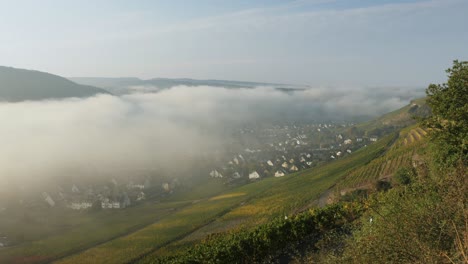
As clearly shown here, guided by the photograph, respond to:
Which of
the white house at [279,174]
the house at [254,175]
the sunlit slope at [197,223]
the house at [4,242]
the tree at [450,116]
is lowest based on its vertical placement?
the house at [4,242]

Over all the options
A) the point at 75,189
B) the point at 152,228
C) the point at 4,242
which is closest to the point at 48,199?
the point at 75,189

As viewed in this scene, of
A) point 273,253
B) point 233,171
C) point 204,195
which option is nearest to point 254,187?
point 204,195

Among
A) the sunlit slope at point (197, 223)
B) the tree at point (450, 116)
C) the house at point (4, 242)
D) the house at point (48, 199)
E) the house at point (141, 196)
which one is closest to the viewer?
the tree at point (450, 116)

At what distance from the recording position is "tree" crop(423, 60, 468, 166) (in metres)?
29.6

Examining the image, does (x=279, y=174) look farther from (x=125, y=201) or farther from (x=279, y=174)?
(x=125, y=201)

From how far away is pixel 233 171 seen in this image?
609 ft

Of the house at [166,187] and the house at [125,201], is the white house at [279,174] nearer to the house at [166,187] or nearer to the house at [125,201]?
the house at [166,187]

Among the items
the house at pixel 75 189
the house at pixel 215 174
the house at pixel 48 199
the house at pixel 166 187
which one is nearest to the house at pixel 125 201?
the house at pixel 166 187

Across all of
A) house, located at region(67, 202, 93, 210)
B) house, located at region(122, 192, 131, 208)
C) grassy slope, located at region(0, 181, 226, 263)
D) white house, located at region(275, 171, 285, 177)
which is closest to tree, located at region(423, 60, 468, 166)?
grassy slope, located at region(0, 181, 226, 263)

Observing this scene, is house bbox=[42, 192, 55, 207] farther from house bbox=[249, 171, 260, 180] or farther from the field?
house bbox=[249, 171, 260, 180]

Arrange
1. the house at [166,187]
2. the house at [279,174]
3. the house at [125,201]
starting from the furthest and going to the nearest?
the house at [279,174] < the house at [166,187] < the house at [125,201]

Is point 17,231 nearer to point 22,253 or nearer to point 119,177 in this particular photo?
point 22,253

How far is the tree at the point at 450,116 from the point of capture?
97.2 ft

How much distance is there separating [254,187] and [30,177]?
109 meters
